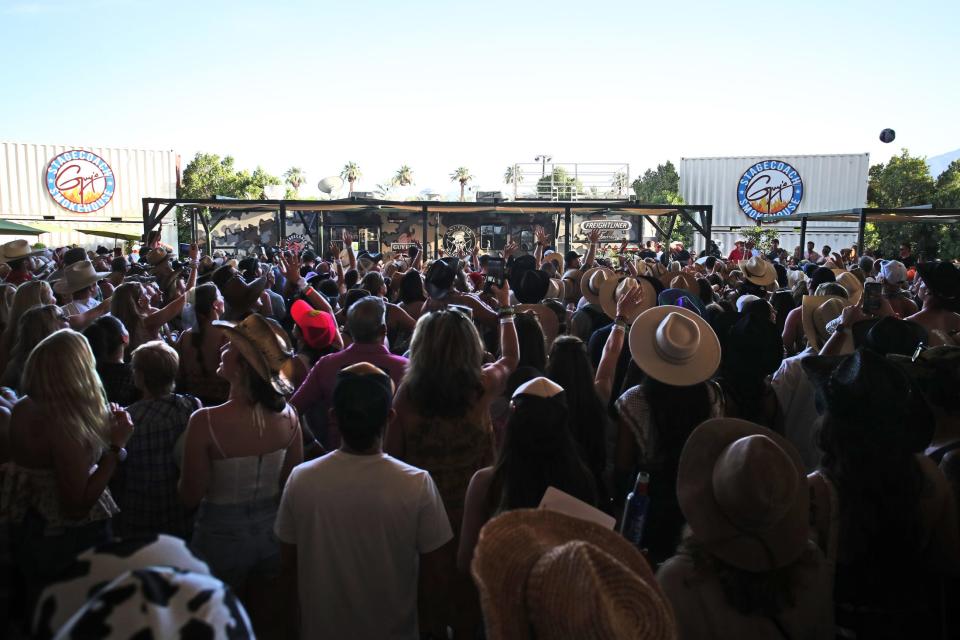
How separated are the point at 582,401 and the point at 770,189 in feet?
101

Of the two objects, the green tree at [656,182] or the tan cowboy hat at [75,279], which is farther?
the green tree at [656,182]

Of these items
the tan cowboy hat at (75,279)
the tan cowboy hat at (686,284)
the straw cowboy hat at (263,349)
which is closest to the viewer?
the straw cowboy hat at (263,349)

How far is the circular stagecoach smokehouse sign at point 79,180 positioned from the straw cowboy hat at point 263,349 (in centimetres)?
3477

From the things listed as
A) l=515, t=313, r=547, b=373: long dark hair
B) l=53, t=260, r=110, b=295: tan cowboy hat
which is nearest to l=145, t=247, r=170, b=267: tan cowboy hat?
l=53, t=260, r=110, b=295: tan cowboy hat

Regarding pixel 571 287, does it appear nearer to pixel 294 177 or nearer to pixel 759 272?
pixel 759 272

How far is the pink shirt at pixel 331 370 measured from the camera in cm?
399

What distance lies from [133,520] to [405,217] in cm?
1978

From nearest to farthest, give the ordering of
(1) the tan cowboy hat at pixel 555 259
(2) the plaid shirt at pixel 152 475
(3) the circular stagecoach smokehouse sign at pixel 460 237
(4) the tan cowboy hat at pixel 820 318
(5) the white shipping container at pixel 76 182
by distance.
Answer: (2) the plaid shirt at pixel 152 475 < (4) the tan cowboy hat at pixel 820 318 < (1) the tan cowboy hat at pixel 555 259 < (3) the circular stagecoach smokehouse sign at pixel 460 237 < (5) the white shipping container at pixel 76 182

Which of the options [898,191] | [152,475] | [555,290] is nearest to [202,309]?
[152,475]

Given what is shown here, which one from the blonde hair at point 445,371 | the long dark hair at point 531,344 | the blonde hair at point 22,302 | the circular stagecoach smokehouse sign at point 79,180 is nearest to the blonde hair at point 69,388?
the blonde hair at point 445,371

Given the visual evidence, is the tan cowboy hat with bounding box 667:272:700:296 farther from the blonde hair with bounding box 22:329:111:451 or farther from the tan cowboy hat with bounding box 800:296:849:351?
the blonde hair with bounding box 22:329:111:451

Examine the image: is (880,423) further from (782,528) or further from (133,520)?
(133,520)

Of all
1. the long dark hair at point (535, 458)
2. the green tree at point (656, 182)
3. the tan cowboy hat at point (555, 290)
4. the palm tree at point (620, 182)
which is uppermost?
the green tree at point (656, 182)

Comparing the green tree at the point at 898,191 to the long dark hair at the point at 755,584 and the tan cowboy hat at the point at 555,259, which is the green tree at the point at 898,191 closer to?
the tan cowboy hat at the point at 555,259
